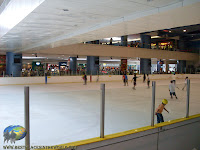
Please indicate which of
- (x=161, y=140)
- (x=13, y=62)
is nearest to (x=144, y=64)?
(x=13, y=62)

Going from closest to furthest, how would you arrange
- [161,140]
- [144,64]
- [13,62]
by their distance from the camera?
[161,140], [13,62], [144,64]

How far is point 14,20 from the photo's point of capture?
8055 millimetres

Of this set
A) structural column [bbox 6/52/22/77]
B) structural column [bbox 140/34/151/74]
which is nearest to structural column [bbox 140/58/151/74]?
structural column [bbox 140/34/151/74]

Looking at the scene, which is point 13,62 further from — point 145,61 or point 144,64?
point 145,61

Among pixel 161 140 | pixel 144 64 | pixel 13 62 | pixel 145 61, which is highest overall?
pixel 145 61

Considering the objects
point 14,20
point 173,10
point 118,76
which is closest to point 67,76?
point 118,76

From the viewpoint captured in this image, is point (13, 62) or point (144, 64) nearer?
point (13, 62)

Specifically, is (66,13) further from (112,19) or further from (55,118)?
(55,118)

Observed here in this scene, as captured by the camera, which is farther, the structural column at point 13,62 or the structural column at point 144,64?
the structural column at point 144,64

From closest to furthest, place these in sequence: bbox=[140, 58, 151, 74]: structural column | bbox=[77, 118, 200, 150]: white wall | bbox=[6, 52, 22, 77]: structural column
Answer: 1. bbox=[77, 118, 200, 150]: white wall
2. bbox=[6, 52, 22, 77]: structural column
3. bbox=[140, 58, 151, 74]: structural column

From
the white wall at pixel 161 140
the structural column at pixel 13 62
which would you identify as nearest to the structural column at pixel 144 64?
the structural column at pixel 13 62

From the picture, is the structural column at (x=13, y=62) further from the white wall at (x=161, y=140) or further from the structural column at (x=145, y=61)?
the white wall at (x=161, y=140)

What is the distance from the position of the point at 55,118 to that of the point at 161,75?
31.2m

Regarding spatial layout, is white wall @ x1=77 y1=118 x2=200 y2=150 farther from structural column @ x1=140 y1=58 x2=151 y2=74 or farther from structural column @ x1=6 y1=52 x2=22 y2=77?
structural column @ x1=140 y1=58 x2=151 y2=74
